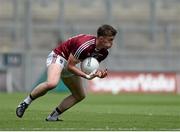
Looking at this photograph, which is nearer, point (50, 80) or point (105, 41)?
point (105, 41)

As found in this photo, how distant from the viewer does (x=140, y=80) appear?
104ft

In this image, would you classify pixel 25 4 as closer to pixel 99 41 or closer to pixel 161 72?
pixel 161 72

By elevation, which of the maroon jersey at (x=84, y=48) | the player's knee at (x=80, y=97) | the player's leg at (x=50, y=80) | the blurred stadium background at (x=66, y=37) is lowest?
the blurred stadium background at (x=66, y=37)

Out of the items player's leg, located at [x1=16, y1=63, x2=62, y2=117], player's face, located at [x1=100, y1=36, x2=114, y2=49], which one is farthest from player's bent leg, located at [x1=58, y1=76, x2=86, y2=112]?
player's face, located at [x1=100, y1=36, x2=114, y2=49]

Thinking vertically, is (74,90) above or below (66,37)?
above

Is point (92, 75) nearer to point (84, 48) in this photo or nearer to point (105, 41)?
point (84, 48)

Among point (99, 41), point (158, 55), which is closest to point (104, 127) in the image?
point (99, 41)

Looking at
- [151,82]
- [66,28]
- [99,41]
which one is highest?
[99,41]

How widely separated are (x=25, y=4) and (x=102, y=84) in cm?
507

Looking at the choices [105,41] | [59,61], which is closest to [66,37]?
[59,61]

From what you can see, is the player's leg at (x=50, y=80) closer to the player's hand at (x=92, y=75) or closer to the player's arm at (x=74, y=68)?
the player's arm at (x=74, y=68)

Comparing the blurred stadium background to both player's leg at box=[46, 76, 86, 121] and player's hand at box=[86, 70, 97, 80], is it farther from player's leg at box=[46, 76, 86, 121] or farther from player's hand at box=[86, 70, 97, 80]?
player's hand at box=[86, 70, 97, 80]

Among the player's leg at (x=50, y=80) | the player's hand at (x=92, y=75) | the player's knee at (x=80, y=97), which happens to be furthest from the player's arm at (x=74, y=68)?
the player's knee at (x=80, y=97)

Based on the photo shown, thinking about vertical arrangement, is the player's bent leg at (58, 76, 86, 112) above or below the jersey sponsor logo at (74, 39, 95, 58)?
below
